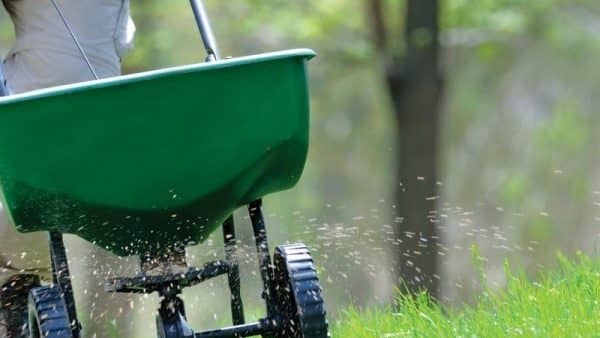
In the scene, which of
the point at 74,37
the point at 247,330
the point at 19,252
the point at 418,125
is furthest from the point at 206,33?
the point at 418,125

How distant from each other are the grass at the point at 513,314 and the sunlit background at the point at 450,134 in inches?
198

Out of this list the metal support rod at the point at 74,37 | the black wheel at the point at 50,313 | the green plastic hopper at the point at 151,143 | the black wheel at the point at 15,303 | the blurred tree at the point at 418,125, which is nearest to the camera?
the green plastic hopper at the point at 151,143

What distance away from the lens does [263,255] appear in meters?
3.97

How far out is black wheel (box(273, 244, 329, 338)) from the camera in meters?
3.81

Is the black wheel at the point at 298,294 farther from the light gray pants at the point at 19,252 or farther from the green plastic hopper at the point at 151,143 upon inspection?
the light gray pants at the point at 19,252

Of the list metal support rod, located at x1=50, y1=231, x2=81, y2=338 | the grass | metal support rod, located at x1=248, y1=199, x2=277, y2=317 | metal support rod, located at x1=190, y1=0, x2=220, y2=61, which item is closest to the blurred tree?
the grass

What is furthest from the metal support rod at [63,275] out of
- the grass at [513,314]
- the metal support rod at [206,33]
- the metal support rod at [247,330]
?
the grass at [513,314]

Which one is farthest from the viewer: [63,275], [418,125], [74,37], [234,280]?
[418,125]

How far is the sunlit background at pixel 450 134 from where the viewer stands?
1091 centimetres

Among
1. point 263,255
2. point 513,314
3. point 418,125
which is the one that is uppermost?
point 418,125

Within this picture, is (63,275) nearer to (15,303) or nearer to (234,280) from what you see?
(234,280)

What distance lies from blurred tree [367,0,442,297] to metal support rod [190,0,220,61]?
4.42 meters

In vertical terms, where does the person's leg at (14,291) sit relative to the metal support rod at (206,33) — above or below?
below

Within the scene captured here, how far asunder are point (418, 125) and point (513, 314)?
200 inches
